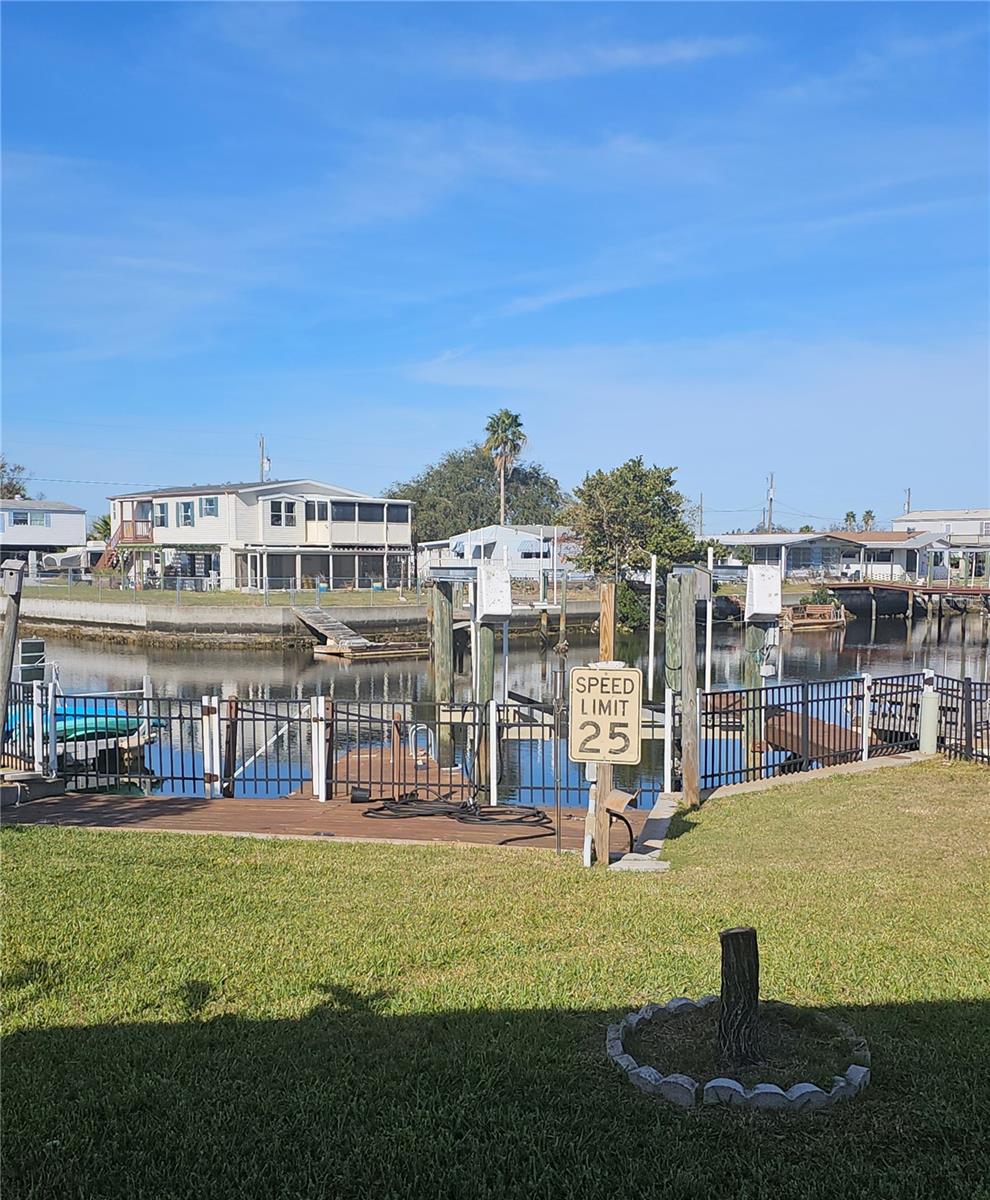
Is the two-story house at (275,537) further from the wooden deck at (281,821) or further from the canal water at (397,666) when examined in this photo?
the wooden deck at (281,821)

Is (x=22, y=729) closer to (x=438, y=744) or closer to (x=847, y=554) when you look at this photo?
(x=438, y=744)

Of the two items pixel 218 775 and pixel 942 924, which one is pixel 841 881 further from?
pixel 218 775

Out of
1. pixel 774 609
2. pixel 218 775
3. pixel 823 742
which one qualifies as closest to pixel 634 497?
pixel 774 609

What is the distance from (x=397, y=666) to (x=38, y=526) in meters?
37.0

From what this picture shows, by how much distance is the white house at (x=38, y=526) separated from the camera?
231 ft

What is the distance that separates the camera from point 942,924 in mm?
7891

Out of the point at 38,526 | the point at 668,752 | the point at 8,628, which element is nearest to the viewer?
the point at 8,628

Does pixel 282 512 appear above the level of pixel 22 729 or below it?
above

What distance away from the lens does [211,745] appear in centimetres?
1658

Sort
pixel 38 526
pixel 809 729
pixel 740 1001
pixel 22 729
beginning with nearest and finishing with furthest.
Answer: pixel 740 1001
pixel 22 729
pixel 809 729
pixel 38 526

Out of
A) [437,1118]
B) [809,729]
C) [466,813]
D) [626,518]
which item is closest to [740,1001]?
[437,1118]

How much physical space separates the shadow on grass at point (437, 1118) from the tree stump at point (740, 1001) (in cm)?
42

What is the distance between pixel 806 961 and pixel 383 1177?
3.51 m

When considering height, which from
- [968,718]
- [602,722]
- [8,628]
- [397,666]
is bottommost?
[397,666]
